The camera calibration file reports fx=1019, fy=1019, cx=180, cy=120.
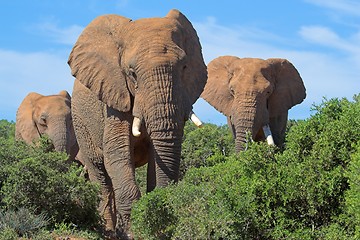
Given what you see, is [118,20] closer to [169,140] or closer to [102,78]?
[102,78]

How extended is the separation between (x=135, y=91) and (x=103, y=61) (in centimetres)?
93

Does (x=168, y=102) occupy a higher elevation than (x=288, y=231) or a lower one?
higher

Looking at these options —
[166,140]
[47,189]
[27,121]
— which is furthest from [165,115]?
[27,121]

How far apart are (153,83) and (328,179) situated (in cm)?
238

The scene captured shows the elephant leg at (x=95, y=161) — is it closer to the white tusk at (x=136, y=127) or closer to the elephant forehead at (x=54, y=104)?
the white tusk at (x=136, y=127)

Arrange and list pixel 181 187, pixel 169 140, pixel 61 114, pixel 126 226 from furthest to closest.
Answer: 1. pixel 61 114
2. pixel 126 226
3. pixel 169 140
4. pixel 181 187

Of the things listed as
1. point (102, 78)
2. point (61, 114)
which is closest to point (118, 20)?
point (102, 78)

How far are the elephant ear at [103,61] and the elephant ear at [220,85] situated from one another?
594 cm

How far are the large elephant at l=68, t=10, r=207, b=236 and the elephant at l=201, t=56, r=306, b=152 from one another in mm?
4374

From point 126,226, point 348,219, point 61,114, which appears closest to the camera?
point 348,219

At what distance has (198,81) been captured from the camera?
1163 cm

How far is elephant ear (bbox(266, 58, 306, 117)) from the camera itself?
17953 millimetres

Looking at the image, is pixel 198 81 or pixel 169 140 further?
pixel 198 81

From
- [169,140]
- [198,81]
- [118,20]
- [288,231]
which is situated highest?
[118,20]
